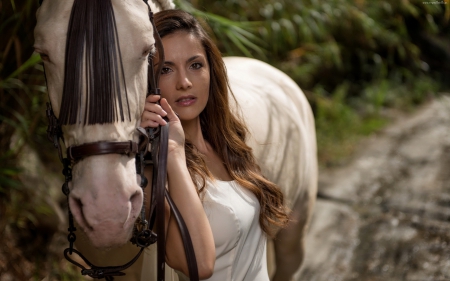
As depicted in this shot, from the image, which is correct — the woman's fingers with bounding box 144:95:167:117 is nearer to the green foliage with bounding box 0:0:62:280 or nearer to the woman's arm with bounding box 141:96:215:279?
the woman's arm with bounding box 141:96:215:279

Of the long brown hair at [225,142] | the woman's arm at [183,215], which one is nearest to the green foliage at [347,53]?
the long brown hair at [225,142]

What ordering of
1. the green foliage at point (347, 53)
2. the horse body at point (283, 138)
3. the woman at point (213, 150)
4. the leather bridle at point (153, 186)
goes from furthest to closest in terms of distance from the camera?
the green foliage at point (347, 53)
the horse body at point (283, 138)
the woman at point (213, 150)
the leather bridle at point (153, 186)

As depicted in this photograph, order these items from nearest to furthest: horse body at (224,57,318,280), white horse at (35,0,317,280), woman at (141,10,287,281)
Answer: white horse at (35,0,317,280) < woman at (141,10,287,281) < horse body at (224,57,318,280)

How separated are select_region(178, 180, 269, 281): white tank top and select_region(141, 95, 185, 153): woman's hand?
0.72ft

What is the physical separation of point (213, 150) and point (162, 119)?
442 mm

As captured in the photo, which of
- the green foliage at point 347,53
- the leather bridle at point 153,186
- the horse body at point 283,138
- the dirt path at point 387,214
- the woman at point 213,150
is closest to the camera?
the leather bridle at point 153,186

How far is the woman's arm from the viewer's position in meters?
1.59

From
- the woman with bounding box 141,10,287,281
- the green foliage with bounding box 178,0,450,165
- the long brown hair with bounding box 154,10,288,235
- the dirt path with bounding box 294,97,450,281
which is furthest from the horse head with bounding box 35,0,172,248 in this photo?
the dirt path with bounding box 294,97,450,281

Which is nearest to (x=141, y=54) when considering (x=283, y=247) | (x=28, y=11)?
(x=28, y=11)

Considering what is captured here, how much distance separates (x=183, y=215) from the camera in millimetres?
1599

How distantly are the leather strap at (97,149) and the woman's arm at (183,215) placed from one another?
Answer: 138mm

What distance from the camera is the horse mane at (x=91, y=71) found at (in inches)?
57.9

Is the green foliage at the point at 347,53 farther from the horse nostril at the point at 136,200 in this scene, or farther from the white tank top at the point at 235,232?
the horse nostril at the point at 136,200

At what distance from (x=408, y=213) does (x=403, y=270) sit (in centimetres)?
76
